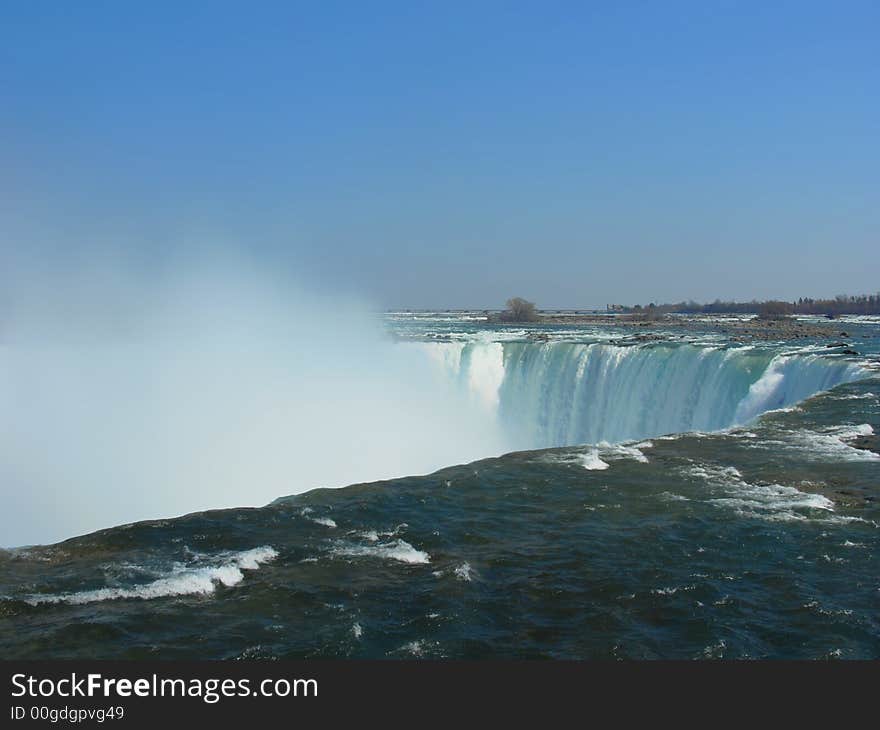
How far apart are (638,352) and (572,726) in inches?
1052

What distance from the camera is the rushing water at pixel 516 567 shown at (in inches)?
246

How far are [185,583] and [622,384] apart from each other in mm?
24973

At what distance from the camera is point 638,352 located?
98.3 feet

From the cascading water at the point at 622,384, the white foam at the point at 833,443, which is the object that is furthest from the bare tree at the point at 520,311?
the white foam at the point at 833,443

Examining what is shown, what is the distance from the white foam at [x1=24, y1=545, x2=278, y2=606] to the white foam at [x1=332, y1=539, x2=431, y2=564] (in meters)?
0.91

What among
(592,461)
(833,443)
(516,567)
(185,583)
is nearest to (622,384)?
(833,443)

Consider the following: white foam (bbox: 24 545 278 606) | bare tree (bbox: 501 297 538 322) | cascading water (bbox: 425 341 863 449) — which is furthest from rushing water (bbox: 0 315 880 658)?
bare tree (bbox: 501 297 538 322)

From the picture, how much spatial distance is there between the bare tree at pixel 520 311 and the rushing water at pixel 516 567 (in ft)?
275

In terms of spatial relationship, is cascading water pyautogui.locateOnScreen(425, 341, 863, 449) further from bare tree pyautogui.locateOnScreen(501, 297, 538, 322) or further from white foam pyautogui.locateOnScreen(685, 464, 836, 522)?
bare tree pyautogui.locateOnScreen(501, 297, 538, 322)

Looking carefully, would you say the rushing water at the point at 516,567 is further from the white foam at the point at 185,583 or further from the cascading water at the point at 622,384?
the cascading water at the point at 622,384

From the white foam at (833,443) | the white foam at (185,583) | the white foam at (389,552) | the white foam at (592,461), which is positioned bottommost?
the white foam at (389,552)

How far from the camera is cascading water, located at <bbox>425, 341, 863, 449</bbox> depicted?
2427 cm

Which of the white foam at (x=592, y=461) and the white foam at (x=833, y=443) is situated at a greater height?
the white foam at (x=833, y=443)

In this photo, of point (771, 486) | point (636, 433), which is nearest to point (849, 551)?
point (771, 486)
